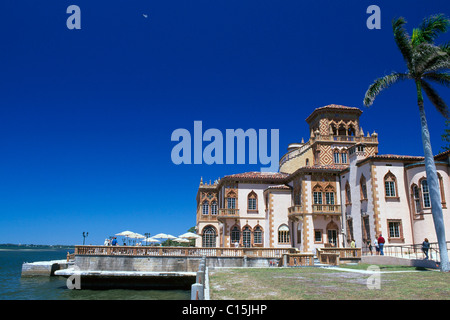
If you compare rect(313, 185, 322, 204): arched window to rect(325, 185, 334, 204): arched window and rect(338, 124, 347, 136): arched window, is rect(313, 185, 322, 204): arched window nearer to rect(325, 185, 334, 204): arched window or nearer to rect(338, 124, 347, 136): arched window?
rect(325, 185, 334, 204): arched window

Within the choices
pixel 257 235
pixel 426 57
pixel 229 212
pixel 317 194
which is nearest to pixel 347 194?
Answer: pixel 317 194

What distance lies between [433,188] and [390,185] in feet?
31.9

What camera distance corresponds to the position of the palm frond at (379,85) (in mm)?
20656

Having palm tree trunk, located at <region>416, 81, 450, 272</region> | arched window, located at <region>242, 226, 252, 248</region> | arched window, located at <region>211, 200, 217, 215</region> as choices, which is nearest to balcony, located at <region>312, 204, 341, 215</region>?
arched window, located at <region>242, 226, 252, 248</region>

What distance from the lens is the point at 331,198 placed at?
35.1 m

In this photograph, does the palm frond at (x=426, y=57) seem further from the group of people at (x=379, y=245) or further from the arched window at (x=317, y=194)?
the arched window at (x=317, y=194)

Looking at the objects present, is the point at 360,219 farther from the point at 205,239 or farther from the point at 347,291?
the point at 205,239

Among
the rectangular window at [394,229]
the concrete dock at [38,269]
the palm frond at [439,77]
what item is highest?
the palm frond at [439,77]

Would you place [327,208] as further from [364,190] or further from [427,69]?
[427,69]

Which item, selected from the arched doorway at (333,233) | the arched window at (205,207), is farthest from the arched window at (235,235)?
the arched window at (205,207)

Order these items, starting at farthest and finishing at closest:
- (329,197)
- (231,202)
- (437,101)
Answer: (231,202) → (329,197) → (437,101)

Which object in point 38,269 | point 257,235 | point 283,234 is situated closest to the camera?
point 38,269
